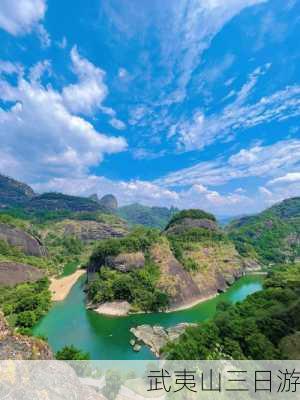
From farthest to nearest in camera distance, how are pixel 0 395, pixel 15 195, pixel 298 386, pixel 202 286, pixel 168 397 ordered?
1. pixel 15 195
2. pixel 202 286
3. pixel 168 397
4. pixel 298 386
5. pixel 0 395

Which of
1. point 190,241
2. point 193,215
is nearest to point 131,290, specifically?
point 190,241

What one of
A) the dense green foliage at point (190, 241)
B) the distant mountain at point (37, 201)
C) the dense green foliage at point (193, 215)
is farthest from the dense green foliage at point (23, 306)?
the distant mountain at point (37, 201)

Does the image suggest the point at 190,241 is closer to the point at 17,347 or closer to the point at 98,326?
the point at 98,326

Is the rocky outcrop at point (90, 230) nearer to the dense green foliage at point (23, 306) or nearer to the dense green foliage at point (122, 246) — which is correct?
the dense green foliage at point (122, 246)

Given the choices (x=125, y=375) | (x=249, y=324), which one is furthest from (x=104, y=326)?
(x=249, y=324)

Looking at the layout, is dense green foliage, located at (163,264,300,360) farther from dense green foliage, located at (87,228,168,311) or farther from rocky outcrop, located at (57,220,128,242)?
rocky outcrop, located at (57,220,128,242)

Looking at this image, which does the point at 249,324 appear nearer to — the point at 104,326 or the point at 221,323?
the point at 221,323
